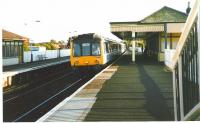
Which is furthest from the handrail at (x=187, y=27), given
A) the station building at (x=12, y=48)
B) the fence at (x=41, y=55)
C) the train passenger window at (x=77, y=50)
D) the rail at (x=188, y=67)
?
the fence at (x=41, y=55)

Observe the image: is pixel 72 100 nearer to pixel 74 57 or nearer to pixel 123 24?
pixel 74 57

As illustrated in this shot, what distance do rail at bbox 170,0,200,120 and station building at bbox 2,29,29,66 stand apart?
87.6 feet

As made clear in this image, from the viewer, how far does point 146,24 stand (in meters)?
31.2

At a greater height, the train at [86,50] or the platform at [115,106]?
the train at [86,50]

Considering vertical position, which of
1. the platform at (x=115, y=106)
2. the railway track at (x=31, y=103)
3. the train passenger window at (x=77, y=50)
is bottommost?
the railway track at (x=31, y=103)

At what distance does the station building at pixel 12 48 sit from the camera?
32575mm

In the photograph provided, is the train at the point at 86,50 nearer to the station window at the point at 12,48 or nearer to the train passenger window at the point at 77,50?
the train passenger window at the point at 77,50

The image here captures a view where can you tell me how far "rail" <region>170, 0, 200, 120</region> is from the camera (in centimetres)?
455

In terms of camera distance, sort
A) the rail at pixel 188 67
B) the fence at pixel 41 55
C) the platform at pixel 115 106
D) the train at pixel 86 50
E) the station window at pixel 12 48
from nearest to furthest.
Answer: the rail at pixel 188 67, the platform at pixel 115 106, the train at pixel 86 50, the station window at pixel 12 48, the fence at pixel 41 55

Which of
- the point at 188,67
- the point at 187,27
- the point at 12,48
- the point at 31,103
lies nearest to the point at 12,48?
the point at 12,48

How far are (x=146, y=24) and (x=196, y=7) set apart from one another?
2716 cm

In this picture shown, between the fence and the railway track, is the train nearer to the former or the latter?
the railway track

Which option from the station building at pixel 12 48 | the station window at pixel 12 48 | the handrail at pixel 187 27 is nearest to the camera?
the handrail at pixel 187 27

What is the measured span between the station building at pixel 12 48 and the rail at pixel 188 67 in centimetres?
2671
